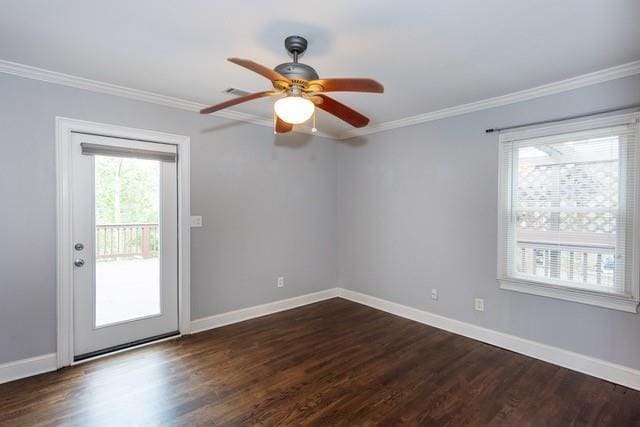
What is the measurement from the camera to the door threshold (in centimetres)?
286

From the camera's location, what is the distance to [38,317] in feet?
8.73

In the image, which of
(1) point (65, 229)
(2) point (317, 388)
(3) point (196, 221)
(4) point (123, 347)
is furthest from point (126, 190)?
(2) point (317, 388)

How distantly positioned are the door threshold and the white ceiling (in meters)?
2.46

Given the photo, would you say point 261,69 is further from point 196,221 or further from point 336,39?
point 196,221

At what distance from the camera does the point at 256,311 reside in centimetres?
404

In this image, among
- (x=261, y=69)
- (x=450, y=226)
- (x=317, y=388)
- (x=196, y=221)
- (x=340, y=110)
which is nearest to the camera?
(x=261, y=69)

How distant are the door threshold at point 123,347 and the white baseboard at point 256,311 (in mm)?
242

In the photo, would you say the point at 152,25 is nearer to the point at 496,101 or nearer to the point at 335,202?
the point at 496,101

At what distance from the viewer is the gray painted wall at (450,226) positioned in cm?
271

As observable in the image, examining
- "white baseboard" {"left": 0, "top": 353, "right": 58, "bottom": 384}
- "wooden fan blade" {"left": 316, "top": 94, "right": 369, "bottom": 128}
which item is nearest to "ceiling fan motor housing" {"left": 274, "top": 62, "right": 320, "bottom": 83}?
"wooden fan blade" {"left": 316, "top": 94, "right": 369, "bottom": 128}

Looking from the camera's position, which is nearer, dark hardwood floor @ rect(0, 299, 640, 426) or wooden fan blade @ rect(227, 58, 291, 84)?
wooden fan blade @ rect(227, 58, 291, 84)

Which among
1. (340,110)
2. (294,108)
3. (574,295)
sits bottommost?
(574,295)

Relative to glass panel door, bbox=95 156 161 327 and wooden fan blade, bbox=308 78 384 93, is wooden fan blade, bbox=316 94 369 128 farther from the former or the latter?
glass panel door, bbox=95 156 161 327

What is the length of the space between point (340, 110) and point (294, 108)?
509 millimetres
